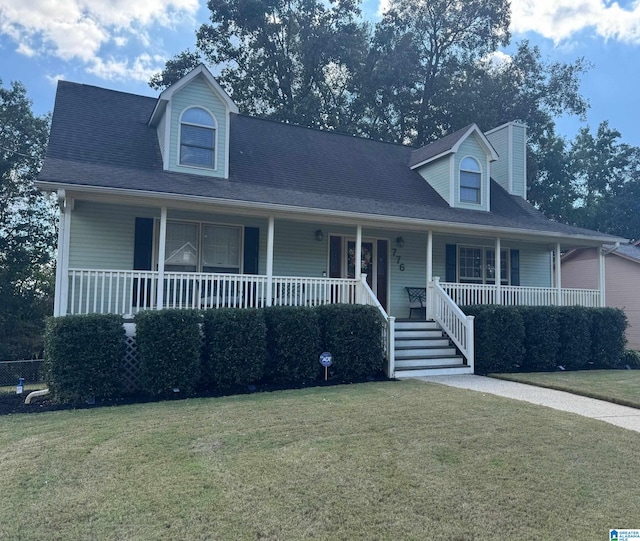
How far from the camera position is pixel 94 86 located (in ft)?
40.4

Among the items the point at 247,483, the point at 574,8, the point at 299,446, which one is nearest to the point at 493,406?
the point at 299,446

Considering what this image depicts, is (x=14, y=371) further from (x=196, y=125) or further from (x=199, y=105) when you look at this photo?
(x=199, y=105)

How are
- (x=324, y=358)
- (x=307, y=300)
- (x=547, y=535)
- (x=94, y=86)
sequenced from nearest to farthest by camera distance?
(x=547, y=535) → (x=324, y=358) → (x=307, y=300) → (x=94, y=86)

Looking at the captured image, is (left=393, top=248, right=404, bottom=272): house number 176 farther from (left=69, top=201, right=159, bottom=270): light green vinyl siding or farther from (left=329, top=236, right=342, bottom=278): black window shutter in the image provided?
(left=69, top=201, right=159, bottom=270): light green vinyl siding

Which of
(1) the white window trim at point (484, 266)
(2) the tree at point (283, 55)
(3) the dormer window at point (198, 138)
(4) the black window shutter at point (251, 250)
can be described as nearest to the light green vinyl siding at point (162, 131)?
(3) the dormer window at point (198, 138)

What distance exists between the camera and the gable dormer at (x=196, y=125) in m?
10.4

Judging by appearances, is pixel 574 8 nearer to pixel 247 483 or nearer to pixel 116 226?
pixel 116 226

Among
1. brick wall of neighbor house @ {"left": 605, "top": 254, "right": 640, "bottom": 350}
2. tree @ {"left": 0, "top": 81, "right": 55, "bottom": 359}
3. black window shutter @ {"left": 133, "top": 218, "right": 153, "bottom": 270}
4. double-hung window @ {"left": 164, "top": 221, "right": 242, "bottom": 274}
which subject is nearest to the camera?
black window shutter @ {"left": 133, "top": 218, "right": 153, "bottom": 270}

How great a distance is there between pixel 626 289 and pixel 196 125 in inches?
706

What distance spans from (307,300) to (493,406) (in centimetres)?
476

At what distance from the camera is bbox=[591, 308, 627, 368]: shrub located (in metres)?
11.4

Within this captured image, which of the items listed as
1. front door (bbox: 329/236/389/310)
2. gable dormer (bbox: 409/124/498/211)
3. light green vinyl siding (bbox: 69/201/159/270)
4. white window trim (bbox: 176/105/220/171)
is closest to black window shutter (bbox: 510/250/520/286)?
gable dormer (bbox: 409/124/498/211)

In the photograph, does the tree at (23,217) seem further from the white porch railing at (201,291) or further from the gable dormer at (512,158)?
the gable dormer at (512,158)

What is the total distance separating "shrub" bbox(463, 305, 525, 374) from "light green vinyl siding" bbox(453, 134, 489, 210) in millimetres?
4074
